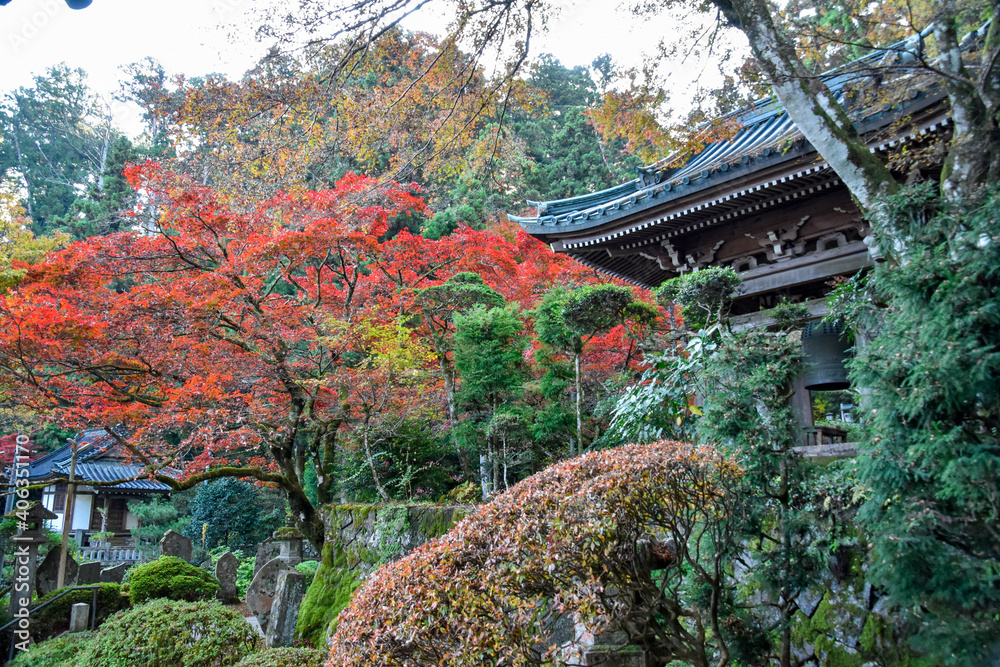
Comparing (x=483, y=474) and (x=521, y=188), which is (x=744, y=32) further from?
(x=521, y=188)

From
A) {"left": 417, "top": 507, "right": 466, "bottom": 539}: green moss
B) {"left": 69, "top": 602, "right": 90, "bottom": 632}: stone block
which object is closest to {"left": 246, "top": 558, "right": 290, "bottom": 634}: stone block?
{"left": 69, "top": 602, "right": 90, "bottom": 632}: stone block

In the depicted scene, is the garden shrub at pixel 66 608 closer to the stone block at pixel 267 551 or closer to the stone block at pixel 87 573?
the stone block at pixel 87 573

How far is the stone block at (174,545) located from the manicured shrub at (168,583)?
219 centimetres

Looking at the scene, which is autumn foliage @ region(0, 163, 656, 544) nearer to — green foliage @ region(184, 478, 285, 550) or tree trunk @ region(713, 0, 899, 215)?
tree trunk @ region(713, 0, 899, 215)

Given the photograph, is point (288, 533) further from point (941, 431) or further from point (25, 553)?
point (941, 431)

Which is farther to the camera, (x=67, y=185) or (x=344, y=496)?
(x=67, y=185)

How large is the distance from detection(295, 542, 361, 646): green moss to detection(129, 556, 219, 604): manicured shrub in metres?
2.53

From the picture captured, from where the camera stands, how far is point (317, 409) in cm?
907

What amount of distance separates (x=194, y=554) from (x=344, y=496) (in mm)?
6815

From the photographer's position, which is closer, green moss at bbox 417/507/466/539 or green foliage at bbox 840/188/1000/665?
green foliage at bbox 840/188/1000/665

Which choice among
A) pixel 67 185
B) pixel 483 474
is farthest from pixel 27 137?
pixel 483 474

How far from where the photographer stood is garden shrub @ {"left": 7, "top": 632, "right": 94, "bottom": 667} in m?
6.16

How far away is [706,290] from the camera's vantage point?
593 centimetres

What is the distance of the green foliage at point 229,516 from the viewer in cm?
1443
